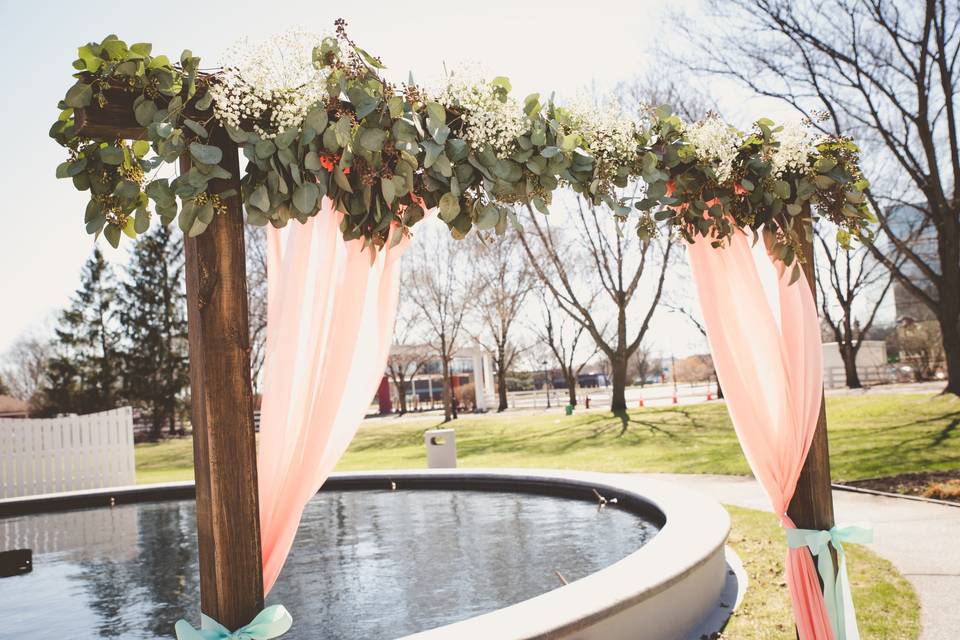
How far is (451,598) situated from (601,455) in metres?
10.9

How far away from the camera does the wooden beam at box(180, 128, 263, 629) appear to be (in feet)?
9.43

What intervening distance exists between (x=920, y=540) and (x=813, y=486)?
3407 millimetres

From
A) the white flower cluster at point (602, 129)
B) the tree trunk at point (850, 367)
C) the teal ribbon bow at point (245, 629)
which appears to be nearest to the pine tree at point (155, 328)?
the tree trunk at point (850, 367)

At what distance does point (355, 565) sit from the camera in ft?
22.2

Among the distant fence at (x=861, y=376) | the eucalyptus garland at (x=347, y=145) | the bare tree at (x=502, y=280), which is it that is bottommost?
the distant fence at (x=861, y=376)

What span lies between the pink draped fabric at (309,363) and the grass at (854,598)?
309cm

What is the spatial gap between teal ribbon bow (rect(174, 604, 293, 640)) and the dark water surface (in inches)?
83.2

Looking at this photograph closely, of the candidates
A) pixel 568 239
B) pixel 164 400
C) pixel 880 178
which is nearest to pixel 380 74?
pixel 880 178

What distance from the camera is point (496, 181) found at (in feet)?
11.0

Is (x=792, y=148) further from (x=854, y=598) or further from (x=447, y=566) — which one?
(x=447, y=566)

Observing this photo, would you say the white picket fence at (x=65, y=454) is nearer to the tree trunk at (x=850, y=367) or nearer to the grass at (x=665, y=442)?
the grass at (x=665, y=442)

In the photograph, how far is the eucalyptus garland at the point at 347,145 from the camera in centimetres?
281

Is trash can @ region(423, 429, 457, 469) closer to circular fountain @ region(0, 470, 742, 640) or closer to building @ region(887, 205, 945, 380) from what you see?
circular fountain @ region(0, 470, 742, 640)

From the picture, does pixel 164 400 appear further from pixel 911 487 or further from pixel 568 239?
pixel 911 487
